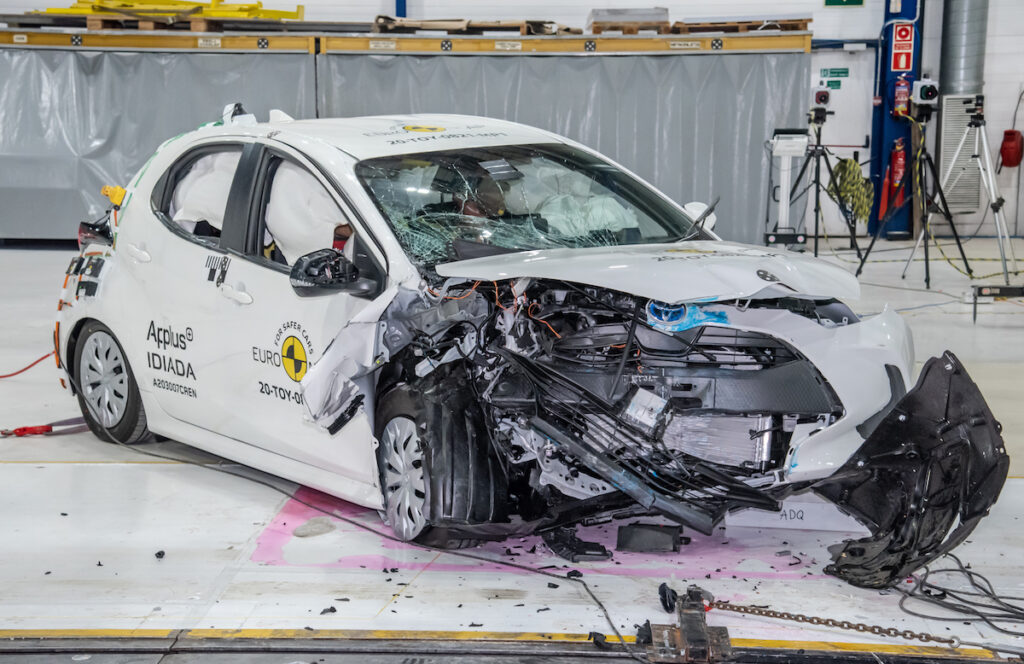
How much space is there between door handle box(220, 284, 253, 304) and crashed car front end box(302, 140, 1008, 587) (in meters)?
0.70

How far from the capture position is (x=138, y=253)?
509cm

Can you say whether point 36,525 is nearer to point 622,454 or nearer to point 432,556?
point 432,556

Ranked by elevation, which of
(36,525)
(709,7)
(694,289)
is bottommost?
(36,525)

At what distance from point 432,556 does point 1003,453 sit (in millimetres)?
2006

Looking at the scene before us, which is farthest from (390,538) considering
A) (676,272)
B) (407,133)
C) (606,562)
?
(407,133)

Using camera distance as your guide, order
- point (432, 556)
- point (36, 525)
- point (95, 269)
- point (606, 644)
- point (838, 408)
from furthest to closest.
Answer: point (95, 269) → point (36, 525) → point (432, 556) → point (838, 408) → point (606, 644)

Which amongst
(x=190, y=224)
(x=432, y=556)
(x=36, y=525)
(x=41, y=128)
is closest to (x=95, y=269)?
(x=190, y=224)

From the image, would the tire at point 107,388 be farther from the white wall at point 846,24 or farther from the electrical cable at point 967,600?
the white wall at point 846,24

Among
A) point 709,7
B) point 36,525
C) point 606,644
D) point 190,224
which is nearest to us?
point 606,644

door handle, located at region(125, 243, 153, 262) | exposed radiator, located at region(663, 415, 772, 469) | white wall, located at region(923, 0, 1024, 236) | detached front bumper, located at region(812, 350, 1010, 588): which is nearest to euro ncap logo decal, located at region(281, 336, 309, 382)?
door handle, located at region(125, 243, 153, 262)

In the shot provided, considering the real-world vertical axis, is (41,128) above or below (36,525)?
above

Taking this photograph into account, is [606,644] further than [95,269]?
No

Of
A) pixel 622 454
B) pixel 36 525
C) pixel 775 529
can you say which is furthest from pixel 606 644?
pixel 36 525

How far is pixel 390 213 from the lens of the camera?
4234 millimetres
